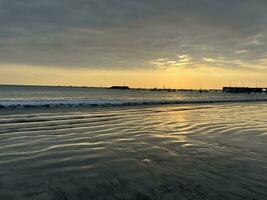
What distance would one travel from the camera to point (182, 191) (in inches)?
224

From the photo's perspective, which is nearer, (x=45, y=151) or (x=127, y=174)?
(x=127, y=174)

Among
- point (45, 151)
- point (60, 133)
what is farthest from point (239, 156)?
point (60, 133)

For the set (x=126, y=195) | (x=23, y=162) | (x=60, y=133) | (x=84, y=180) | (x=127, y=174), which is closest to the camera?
(x=126, y=195)

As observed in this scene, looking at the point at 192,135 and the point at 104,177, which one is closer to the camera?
the point at 104,177

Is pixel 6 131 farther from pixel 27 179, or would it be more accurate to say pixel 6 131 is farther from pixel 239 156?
pixel 239 156

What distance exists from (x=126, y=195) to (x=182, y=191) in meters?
1.03

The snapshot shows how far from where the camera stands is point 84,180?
6.25m

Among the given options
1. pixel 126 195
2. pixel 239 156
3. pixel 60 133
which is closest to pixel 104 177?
pixel 126 195

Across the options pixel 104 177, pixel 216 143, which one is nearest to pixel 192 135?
pixel 216 143

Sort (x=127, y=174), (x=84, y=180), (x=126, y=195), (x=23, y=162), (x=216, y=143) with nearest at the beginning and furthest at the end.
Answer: (x=126, y=195) → (x=84, y=180) → (x=127, y=174) → (x=23, y=162) → (x=216, y=143)

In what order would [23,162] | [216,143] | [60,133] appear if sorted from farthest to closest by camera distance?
1. [60,133]
2. [216,143]
3. [23,162]

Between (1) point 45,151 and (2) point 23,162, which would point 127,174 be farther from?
(1) point 45,151

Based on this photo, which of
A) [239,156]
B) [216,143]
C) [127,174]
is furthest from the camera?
[216,143]

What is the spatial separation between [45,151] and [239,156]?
18.0 feet
